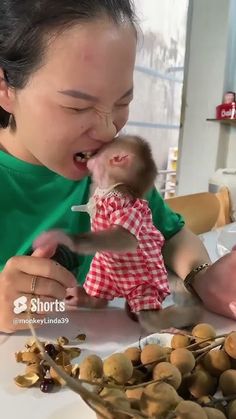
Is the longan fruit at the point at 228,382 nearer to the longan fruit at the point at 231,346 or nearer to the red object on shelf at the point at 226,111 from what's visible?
the longan fruit at the point at 231,346

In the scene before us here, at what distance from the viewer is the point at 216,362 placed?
30cm

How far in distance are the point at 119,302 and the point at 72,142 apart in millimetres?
173

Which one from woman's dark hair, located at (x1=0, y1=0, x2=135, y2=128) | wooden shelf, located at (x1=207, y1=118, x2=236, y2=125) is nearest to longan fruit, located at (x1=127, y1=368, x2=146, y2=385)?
woman's dark hair, located at (x1=0, y1=0, x2=135, y2=128)

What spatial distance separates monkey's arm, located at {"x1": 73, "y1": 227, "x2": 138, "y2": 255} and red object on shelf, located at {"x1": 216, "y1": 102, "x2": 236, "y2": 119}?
1390 mm

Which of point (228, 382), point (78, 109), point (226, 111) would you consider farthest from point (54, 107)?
point (226, 111)

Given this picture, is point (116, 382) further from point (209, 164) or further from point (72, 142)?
point (209, 164)

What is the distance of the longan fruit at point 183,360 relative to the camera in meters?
0.28

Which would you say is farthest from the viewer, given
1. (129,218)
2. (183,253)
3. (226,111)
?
(226,111)

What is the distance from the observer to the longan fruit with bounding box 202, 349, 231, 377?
299mm

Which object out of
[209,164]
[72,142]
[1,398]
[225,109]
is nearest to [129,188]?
[72,142]

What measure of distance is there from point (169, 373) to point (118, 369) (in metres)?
0.03

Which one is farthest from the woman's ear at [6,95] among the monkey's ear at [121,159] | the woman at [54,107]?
the monkey's ear at [121,159]

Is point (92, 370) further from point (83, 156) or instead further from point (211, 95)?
point (211, 95)

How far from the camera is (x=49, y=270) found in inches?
14.5
